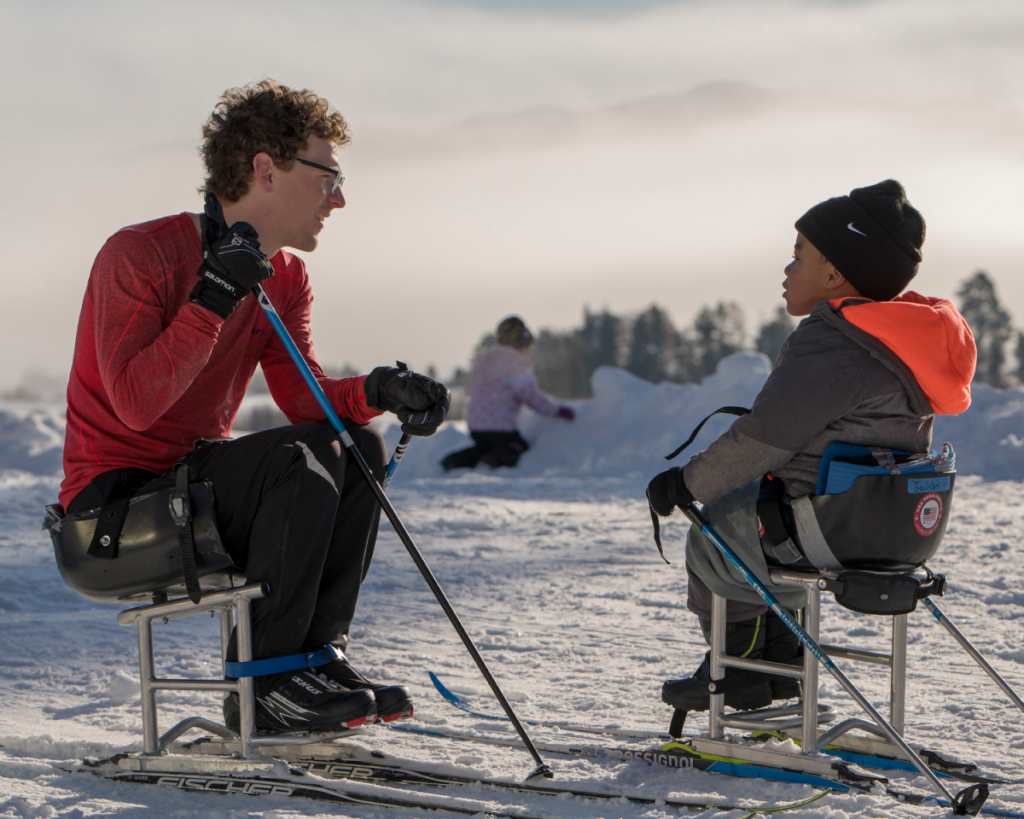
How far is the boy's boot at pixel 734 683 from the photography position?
8.13 feet

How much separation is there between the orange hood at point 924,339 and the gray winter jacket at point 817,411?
0.02 metres

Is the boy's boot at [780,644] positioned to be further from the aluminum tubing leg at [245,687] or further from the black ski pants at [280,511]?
the aluminum tubing leg at [245,687]

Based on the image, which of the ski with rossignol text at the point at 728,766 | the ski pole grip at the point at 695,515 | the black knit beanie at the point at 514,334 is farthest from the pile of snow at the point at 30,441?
the ski pole grip at the point at 695,515

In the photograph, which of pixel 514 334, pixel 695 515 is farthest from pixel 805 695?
pixel 514 334

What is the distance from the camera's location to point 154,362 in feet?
7.10

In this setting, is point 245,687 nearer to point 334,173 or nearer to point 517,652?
point 334,173

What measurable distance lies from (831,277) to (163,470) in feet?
5.77

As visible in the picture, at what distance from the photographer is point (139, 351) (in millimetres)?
2207

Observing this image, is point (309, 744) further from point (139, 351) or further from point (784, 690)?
point (784, 690)

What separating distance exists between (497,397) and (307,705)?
793 centimetres

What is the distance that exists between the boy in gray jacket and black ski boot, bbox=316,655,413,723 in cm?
70

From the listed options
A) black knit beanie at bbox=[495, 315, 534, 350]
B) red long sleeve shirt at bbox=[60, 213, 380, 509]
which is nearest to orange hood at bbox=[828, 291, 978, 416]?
red long sleeve shirt at bbox=[60, 213, 380, 509]

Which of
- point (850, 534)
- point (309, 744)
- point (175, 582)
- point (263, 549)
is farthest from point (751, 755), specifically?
point (175, 582)

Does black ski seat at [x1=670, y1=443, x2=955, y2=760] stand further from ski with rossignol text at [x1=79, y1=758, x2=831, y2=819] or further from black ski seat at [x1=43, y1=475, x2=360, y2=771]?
black ski seat at [x1=43, y1=475, x2=360, y2=771]
